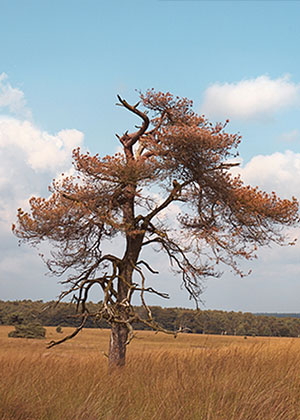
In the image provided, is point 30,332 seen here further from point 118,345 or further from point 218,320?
point 118,345

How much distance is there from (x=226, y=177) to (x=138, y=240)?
2716 millimetres

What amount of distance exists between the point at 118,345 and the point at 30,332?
77.4ft

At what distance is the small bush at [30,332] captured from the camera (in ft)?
106

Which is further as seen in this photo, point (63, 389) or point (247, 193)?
point (247, 193)

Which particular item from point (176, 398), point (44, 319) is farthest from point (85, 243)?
point (44, 319)

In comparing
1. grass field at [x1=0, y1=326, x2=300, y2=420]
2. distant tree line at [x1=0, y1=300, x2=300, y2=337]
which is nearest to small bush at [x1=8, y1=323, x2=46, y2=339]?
distant tree line at [x1=0, y1=300, x2=300, y2=337]

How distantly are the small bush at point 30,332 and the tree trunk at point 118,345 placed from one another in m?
22.6

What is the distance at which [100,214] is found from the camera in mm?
10945

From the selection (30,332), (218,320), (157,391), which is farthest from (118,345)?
(218,320)

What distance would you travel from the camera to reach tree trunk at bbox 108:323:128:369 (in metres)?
10.8

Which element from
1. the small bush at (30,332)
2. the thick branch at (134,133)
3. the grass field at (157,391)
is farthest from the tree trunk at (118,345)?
the small bush at (30,332)

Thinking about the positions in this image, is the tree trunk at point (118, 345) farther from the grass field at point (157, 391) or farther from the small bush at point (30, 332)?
the small bush at point (30, 332)

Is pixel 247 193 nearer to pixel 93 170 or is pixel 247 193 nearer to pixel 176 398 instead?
pixel 93 170

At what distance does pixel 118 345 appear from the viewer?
1099 cm
